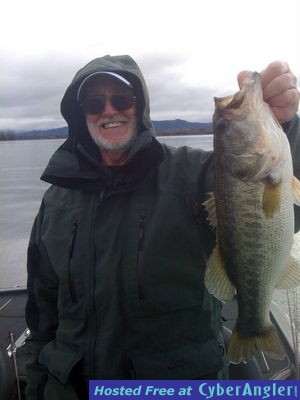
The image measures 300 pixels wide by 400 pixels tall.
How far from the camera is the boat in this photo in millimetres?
3453

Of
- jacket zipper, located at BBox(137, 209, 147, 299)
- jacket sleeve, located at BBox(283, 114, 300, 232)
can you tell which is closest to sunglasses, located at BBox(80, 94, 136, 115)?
jacket zipper, located at BBox(137, 209, 147, 299)

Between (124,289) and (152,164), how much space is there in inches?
33.1

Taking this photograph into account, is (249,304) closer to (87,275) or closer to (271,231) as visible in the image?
(271,231)

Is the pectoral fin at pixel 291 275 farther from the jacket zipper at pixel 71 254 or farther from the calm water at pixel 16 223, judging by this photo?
the calm water at pixel 16 223

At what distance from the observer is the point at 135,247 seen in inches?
106

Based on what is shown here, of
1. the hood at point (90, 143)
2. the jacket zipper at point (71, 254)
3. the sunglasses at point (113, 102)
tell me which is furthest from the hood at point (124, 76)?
the jacket zipper at point (71, 254)

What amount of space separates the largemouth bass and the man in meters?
0.24

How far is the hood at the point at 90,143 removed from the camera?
3023 mm

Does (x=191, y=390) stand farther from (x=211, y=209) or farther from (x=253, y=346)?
(x=211, y=209)

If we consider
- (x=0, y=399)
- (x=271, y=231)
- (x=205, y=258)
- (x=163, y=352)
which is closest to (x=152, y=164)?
(x=205, y=258)

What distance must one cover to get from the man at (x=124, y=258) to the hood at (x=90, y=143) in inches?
0.6

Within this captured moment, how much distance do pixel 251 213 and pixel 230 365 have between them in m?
1.71

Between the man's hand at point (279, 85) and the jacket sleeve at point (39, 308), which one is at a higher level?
the man's hand at point (279, 85)

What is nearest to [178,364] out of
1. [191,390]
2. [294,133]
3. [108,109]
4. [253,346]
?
[191,390]
